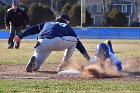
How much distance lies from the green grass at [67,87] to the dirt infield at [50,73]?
3.27 feet

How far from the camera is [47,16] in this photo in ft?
Answer: 205

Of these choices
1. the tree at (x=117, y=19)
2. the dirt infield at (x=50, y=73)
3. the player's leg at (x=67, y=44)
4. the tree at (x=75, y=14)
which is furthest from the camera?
the tree at (x=117, y=19)

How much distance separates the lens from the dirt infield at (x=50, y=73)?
9577 millimetres

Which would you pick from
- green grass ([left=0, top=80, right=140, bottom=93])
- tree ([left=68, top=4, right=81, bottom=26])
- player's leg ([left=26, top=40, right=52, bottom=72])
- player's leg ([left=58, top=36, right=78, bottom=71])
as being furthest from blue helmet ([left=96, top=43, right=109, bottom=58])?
tree ([left=68, top=4, right=81, bottom=26])

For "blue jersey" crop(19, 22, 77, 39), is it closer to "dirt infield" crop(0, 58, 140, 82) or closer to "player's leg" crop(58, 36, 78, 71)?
"player's leg" crop(58, 36, 78, 71)

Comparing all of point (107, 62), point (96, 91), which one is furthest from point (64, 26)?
point (96, 91)

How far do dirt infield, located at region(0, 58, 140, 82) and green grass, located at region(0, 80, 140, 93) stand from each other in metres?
1.00

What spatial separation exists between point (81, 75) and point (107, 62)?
1.13 m

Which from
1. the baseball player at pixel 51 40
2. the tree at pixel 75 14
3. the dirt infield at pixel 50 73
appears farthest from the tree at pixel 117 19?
the baseball player at pixel 51 40

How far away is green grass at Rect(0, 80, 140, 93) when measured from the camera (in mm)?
7375

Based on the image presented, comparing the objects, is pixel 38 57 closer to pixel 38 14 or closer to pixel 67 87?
pixel 67 87

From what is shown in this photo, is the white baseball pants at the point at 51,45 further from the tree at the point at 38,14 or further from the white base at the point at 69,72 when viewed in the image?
the tree at the point at 38,14

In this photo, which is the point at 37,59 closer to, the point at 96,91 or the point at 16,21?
the point at 96,91

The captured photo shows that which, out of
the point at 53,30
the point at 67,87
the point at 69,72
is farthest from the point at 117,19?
the point at 67,87
